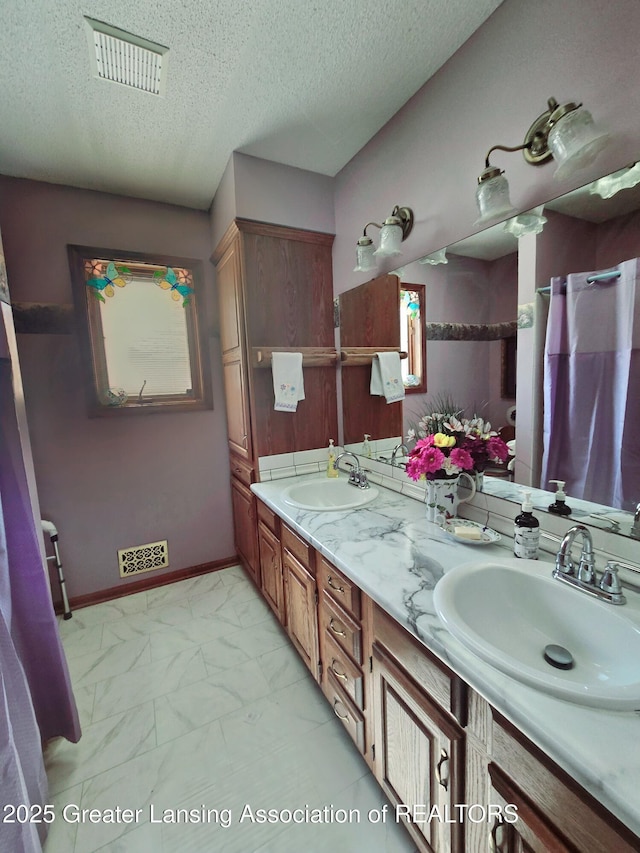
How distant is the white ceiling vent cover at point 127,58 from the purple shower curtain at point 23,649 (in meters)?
0.94

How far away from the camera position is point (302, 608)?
59.7 inches

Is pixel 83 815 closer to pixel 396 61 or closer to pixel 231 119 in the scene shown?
pixel 231 119

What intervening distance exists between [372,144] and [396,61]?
0.41 metres

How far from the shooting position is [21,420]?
3.99 feet

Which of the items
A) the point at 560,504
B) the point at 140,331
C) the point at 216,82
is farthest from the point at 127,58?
the point at 560,504

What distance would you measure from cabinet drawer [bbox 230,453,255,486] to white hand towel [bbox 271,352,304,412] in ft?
1.38

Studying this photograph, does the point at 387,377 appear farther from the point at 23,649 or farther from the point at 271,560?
the point at 23,649

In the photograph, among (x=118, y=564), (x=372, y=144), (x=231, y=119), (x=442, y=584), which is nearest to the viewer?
(x=442, y=584)

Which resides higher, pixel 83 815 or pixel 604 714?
pixel 604 714

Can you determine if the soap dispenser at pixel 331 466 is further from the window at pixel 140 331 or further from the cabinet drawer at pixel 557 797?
the cabinet drawer at pixel 557 797

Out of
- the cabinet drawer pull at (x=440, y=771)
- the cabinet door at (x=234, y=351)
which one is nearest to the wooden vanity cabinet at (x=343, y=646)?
the cabinet drawer pull at (x=440, y=771)

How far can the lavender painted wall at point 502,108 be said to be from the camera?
2.86 ft

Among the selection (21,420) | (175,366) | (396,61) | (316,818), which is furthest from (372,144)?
(316,818)

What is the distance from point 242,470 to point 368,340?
3.72ft
